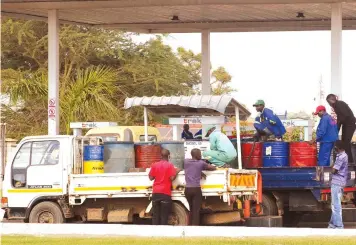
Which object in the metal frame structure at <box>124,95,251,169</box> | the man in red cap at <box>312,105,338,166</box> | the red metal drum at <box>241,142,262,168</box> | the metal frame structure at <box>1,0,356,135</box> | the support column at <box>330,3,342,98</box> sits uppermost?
the metal frame structure at <box>1,0,356,135</box>

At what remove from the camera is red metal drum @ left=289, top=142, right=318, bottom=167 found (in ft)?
68.8

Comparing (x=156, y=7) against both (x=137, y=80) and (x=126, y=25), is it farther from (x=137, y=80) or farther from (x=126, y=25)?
(x=137, y=80)

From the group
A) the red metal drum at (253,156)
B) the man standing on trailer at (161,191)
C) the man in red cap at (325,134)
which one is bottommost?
the man standing on trailer at (161,191)

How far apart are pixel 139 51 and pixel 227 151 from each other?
38.0 metres

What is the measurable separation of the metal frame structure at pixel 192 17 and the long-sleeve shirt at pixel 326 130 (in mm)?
7530

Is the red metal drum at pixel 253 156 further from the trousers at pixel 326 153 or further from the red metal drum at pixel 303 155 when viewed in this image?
the trousers at pixel 326 153

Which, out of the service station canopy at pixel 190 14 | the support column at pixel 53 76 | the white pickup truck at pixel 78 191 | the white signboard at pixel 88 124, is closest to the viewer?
the white pickup truck at pixel 78 191

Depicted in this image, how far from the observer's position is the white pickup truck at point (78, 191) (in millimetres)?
19250

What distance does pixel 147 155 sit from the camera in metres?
20.1

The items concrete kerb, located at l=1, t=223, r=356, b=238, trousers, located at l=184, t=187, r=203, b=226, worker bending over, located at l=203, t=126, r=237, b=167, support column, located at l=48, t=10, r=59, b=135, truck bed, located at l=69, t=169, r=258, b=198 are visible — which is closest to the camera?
concrete kerb, located at l=1, t=223, r=356, b=238

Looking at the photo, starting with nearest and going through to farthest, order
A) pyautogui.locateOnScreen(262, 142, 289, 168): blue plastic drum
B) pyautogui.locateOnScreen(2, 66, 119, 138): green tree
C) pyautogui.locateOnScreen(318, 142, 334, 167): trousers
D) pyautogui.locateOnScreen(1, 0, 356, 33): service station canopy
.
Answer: pyautogui.locateOnScreen(318, 142, 334, 167): trousers → pyautogui.locateOnScreen(262, 142, 289, 168): blue plastic drum → pyautogui.locateOnScreen(1, 0, 356, 33): service station canopy → pyautogui.locateOnScreen(2, 66, 119, 138): green tree

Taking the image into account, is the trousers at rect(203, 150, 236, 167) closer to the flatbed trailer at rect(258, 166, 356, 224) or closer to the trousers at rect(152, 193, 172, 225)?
the trousers at rect(152, 193, 172, 225)

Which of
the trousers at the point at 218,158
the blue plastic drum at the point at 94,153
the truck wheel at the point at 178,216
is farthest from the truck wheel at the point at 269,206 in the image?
the blue plastic drum at the point at 94,153

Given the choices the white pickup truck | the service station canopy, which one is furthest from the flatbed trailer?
the service station canopy
